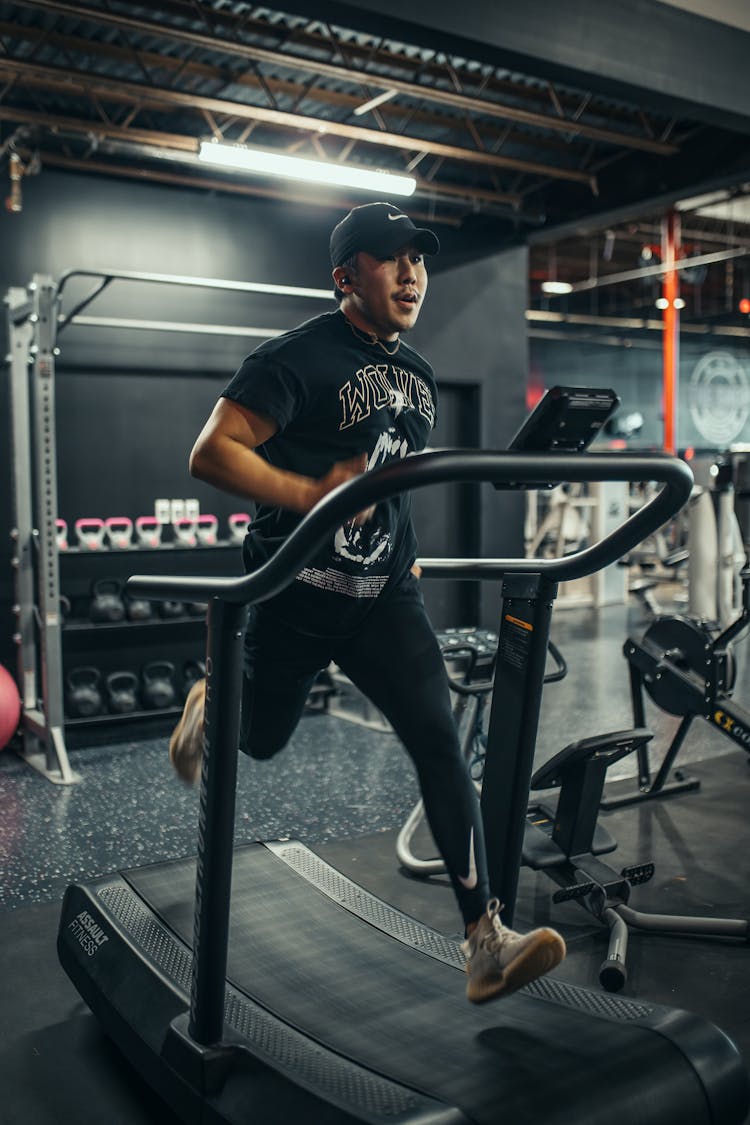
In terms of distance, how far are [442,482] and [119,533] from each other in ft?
14.6

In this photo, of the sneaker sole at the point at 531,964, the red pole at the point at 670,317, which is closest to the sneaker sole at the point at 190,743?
the sneaker sole at the point at 531,964

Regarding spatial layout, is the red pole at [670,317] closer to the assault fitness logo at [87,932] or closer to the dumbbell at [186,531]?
the dumbbell at [186,531]

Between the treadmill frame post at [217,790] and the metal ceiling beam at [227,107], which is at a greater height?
the metal ceiling beam at [227,107]

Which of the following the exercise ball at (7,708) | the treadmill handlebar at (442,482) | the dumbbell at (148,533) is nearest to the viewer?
the treadmill handlebar at (442,482)

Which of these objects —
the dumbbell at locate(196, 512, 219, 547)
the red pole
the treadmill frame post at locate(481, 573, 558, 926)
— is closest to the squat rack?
the dumbbell at locate(196, 512, 219, 547)

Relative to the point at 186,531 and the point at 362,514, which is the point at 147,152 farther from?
the point at 362,514

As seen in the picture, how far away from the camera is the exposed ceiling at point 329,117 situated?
492cm

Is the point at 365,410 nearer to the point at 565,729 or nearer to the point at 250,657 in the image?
the point at 250,657

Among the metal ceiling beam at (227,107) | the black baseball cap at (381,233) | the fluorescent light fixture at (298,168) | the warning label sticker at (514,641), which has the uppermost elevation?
the metal ceiling beam at (227,107)

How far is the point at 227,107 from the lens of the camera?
536 centimetres

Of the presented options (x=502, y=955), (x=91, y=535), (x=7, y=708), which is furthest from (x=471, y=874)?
(x=91, y=535)

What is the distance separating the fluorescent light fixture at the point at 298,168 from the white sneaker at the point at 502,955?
13.5 ft

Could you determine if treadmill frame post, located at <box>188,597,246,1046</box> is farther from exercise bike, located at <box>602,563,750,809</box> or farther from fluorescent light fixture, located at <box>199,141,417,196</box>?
fluorescent light fixture, located at <box>199,141,417,196</box>

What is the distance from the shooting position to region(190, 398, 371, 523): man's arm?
1813 millimetres
